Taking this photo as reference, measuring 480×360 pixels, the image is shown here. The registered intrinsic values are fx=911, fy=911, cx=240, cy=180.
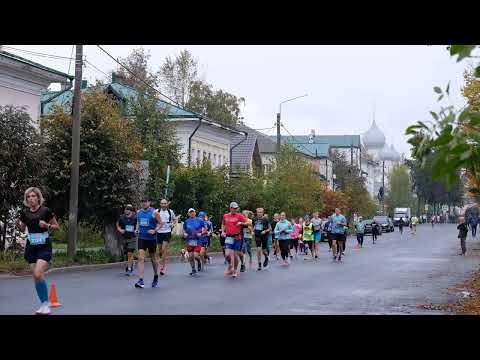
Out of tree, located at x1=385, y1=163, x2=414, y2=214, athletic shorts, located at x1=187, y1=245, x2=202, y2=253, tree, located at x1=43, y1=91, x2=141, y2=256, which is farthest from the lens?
tree, located at x1=385, y1=163, x2=414, y2=214

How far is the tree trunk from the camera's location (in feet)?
93.5

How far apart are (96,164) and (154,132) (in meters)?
15.3

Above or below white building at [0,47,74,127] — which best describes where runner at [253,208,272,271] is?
below

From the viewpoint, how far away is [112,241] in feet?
94.0

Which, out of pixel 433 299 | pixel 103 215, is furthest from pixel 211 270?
pixel 433 299

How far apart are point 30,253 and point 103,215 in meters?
15.2

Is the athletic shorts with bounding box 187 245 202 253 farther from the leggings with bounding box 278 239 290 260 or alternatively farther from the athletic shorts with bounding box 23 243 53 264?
the athletic shorts with bounding box 23 243 53 264

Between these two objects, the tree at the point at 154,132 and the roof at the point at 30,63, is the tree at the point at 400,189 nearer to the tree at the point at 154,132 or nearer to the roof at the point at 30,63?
the tree at the point at 154,132

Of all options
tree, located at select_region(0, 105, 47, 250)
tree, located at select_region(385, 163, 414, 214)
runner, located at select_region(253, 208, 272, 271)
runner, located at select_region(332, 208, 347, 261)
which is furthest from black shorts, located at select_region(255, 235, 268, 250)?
tree, located at select_region(385, 163, 414, 214)

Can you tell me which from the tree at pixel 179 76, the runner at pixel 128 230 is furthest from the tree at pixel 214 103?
the runner at pixel 128 230

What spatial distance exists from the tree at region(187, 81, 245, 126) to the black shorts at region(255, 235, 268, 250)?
159 ft
